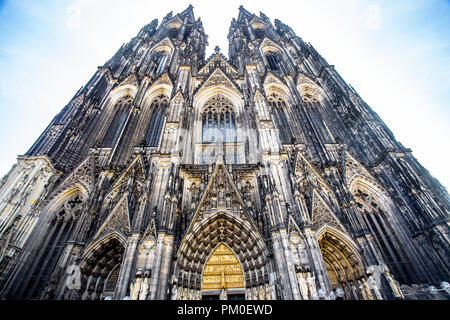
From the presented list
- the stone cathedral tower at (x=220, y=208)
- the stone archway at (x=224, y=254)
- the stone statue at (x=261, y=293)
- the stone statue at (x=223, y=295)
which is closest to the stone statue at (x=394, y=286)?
the stone cathedral tower at (x=220, y=208)

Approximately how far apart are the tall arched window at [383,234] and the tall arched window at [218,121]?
8.35 meters

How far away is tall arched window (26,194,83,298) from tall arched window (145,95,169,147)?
533cm

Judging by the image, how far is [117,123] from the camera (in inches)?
624

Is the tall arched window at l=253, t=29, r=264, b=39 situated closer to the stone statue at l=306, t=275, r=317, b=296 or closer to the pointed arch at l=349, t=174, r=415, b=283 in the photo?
the pointed arch at l=349, t=174, r=415, b=283

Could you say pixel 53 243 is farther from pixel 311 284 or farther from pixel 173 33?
pixel 173 33

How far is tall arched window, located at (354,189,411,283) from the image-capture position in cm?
976

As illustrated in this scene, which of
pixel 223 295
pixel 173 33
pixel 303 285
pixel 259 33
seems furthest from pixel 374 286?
pixel 173 33

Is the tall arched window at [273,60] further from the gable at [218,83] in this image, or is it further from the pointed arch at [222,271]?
the pointed arch at [222,271]

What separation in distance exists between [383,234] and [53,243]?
16188 millimetres

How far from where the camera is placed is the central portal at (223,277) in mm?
8977

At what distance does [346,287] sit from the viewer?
9.00m

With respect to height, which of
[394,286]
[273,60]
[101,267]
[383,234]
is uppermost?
[273,60]
